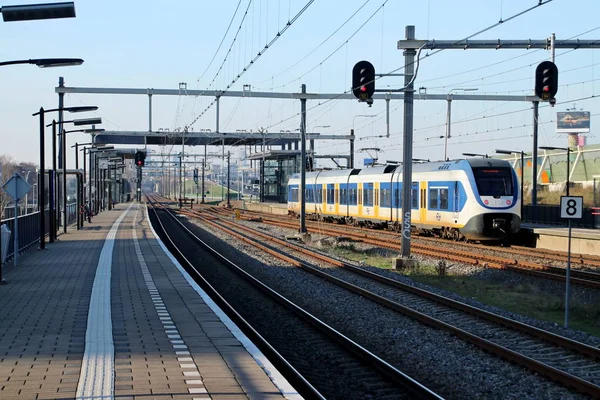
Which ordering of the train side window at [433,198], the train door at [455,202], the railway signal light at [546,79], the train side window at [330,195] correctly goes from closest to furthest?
the railway signal light at [546,79] < the train door at [455,202] < the train side window at [433,198] < the train side window at [330,195]

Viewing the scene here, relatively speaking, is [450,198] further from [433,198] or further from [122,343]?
[122,343]

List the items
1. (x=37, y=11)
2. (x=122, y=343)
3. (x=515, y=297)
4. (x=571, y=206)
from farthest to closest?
1. (x=515, y=297)
2. (x=571, y=206)
3. (x=37, y=11)
4. (x=122, y=343)

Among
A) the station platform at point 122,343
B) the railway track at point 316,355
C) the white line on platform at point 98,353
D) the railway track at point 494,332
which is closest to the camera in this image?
the white line on platform at point 98,353

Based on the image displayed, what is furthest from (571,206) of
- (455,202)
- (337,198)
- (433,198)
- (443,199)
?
(337,198)

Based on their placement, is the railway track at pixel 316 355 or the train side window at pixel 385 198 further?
the train side window at pixel 385 198

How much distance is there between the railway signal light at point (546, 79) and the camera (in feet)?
63.4

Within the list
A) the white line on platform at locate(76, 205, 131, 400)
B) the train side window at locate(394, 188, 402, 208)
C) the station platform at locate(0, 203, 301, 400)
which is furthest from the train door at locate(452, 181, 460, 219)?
the white line on platform at locate(76, 205, 131, 400)

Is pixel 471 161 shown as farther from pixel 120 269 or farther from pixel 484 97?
pixel 120 269

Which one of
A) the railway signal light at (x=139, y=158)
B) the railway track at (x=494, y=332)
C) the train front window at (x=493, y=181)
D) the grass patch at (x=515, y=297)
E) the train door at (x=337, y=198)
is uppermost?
the railway signal light at (x=139, y=158)

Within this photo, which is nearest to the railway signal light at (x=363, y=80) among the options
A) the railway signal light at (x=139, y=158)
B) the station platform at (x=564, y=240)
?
the station platform at (x=564, y=240)

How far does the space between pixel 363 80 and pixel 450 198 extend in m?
11.0

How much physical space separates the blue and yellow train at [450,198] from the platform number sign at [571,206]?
48.1 ft

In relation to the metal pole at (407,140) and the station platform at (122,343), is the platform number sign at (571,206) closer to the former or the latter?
the station platform at (122,343)

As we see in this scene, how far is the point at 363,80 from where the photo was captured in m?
21.3
